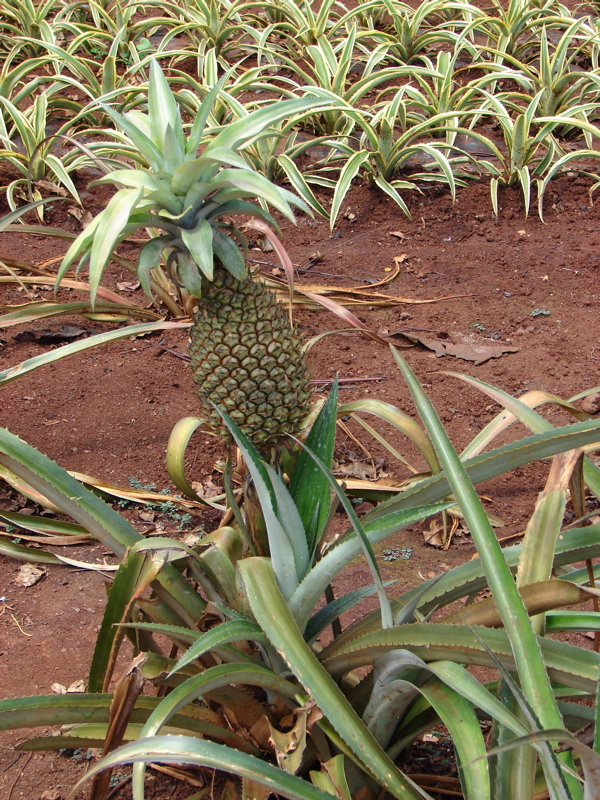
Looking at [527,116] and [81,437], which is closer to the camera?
[81,437]

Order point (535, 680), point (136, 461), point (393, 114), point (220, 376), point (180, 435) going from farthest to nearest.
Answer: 1. point (393, 114)
2. point (136, 461)
3. point (180, 435)
4. point (220, 376)
5. point (535, 680)

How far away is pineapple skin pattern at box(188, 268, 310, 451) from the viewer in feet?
4.04

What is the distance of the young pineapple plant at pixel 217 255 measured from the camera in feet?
3.97

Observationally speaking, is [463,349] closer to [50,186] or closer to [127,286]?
[127,286]

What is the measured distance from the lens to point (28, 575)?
5.85 ft

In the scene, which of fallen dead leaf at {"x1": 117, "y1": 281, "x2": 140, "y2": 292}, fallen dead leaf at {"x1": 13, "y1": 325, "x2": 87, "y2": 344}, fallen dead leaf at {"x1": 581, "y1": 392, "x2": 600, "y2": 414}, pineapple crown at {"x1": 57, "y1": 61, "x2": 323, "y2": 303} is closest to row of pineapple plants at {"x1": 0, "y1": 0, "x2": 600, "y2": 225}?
fallen dead leaf at {"x1": 117, "y1": 281, "x2": 140, "y2": 292}

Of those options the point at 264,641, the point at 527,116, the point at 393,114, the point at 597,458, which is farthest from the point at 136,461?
the point at 527,116

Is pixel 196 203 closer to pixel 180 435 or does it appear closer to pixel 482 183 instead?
pixel 180 435

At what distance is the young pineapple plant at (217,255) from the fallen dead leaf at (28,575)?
2.71ft

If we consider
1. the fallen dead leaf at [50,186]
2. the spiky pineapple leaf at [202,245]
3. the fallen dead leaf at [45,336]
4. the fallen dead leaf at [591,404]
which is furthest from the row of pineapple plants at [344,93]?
the spiky pineapple leaf at [202,245]

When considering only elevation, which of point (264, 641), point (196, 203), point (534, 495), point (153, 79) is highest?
point (153, 79)

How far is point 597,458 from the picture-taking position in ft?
6.73

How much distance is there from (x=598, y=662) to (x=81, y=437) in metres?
1.75

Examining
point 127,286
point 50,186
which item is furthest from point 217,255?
point 50,186
